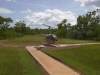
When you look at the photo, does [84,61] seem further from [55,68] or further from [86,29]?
[86,29]

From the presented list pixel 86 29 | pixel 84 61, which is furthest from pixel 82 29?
pixel 84 61

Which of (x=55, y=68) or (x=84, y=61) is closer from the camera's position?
(x=55, y=68)

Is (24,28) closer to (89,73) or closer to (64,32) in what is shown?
(64,32)

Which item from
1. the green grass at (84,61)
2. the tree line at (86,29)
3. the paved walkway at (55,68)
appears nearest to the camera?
the paved walkway at (55,68)

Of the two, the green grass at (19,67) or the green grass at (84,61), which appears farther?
the green grass at (84,61)

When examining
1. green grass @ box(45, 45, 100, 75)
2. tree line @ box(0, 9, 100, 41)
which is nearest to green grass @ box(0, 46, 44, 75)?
green grass @ box(45, 45, 100, 75)

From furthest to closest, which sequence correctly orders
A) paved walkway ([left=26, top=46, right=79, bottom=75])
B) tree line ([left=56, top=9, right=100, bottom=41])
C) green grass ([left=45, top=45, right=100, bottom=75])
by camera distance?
tree line ([left=56, top=9, right=100, bottom=41]) < green grass ([left=45, top=45, right=100, bottom=75]) < paved walkway ([left=26, top=46, right=79, bottom=75])

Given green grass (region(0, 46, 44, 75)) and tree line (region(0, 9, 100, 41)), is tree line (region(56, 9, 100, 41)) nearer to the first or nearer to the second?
tree line (region(0, 9, 100, 41))

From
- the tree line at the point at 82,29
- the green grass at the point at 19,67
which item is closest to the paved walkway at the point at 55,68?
the green grass at the point at 19,67

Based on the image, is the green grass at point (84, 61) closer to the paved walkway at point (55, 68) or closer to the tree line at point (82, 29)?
the paved walkway at point (55, 68)

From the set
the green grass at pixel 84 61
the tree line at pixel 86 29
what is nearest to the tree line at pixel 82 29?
the tree line at pixel 86 29

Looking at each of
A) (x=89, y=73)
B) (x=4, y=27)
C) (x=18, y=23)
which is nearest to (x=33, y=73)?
(x=89, y=73)

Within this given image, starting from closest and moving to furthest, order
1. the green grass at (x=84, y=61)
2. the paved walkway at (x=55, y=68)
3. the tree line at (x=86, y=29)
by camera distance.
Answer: the paved walkway at (x=55, y=68)
the green grass at (x=84, y=61)
the tree line at (x=86, y=29)

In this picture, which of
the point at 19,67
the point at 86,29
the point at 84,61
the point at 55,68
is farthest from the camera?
the point at 86,29
